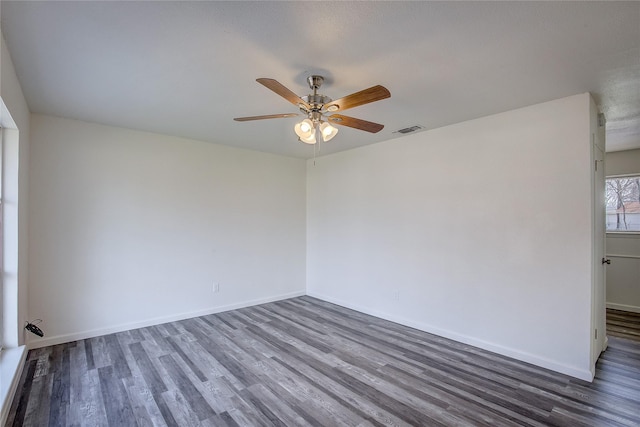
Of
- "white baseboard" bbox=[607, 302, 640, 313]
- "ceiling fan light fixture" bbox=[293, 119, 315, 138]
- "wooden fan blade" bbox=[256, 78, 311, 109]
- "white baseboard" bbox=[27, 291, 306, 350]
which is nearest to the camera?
"wooden fan blade" bbox=[256, 78, 311, 109]

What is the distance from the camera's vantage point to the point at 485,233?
10.9 feet

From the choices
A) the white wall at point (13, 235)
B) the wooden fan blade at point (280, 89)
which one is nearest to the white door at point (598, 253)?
the wooden fan blade at point (280, 89)

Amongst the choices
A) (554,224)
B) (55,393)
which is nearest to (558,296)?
(554,224)

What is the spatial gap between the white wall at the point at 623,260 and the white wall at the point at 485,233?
2962 mm

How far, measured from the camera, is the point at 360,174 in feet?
15.5

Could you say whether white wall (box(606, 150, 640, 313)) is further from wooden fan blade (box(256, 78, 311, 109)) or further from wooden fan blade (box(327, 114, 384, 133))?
wooden fan blade (box(256, 78, 311, 109))

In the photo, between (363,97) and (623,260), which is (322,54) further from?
(623,260)

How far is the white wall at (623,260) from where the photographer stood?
4496 mm

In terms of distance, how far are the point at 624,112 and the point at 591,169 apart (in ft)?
3.36

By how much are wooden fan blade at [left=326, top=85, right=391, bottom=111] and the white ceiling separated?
0.29 meters

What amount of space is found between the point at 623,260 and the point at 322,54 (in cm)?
562

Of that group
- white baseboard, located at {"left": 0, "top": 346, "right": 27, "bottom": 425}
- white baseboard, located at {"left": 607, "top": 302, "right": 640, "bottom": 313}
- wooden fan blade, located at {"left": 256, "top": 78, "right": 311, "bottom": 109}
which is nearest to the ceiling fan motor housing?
wooden fan blade, located at {"left": 256, "top": 78, "right": 311, "bottom": 109}

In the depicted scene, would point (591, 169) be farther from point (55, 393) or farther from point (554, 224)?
point (55, 393)

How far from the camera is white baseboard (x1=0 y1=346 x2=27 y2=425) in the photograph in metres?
2.09
